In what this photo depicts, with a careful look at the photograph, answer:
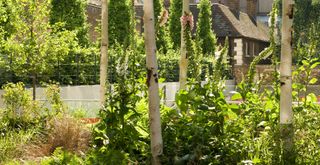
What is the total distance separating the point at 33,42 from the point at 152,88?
1041 cm

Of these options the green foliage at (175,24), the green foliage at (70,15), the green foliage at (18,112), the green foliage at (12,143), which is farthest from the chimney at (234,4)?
the green foliage at (12,143)

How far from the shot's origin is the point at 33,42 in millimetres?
16703

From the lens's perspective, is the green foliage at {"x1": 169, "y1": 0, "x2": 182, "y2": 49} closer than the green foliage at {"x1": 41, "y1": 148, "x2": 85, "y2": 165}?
No

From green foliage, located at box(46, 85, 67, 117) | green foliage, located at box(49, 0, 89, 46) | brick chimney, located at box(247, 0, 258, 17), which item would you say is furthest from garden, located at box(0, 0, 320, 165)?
brick chimney, located at box(247, 0, 258, 17)

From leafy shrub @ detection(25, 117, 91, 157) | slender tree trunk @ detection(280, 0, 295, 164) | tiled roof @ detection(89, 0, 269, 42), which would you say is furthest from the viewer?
tiled roof @ detection(89, 0, 269, 42)

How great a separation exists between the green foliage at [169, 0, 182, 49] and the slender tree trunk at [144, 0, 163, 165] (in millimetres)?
35736

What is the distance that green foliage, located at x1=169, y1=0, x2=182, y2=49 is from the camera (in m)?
42.8

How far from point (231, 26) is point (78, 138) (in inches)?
1616

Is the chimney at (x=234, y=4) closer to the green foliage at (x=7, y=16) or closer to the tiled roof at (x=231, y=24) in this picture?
the tiled roof at (x=231, y=24)

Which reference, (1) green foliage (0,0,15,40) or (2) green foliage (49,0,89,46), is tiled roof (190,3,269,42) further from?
(1) green foliage (0,0,15,40)

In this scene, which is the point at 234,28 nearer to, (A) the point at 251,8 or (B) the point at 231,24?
(B) the point at 231,24

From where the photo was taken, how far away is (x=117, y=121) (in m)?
6.95

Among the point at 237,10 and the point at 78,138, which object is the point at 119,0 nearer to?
the point at 237,10

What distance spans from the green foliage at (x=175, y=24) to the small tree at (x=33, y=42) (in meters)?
25.1
